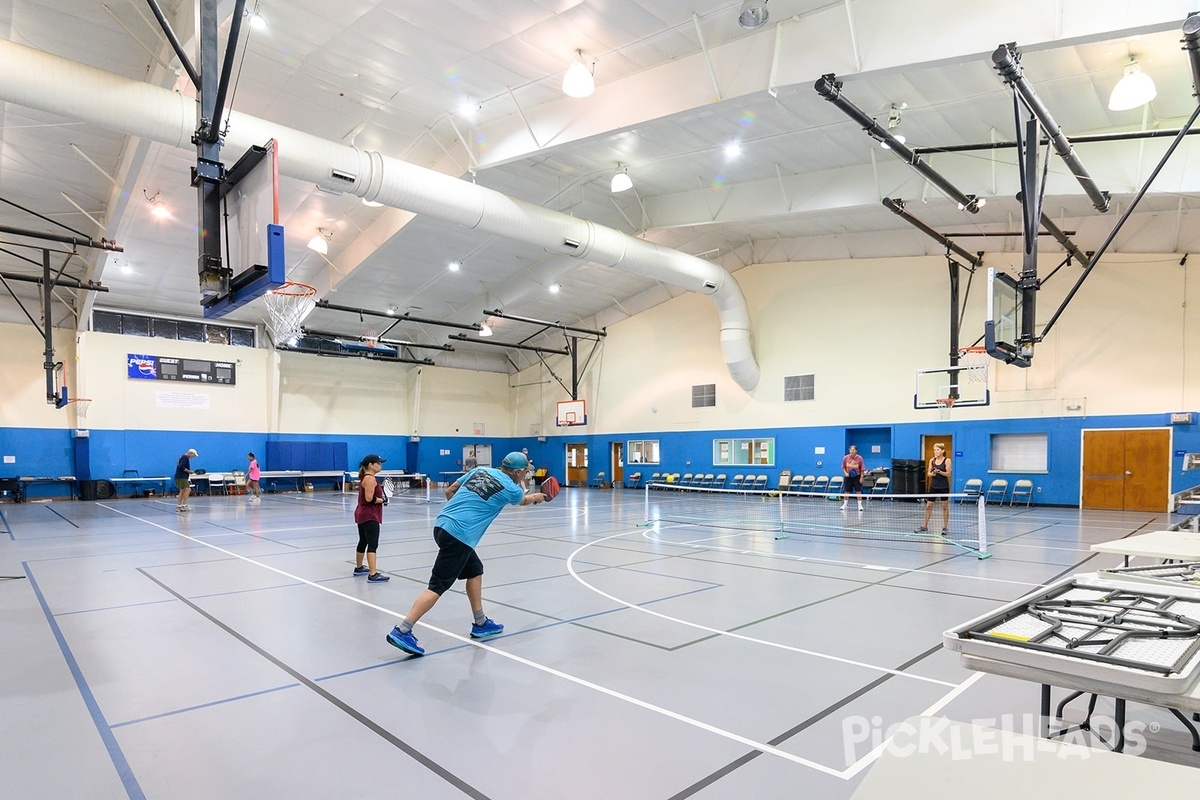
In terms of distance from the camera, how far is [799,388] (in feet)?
77.2

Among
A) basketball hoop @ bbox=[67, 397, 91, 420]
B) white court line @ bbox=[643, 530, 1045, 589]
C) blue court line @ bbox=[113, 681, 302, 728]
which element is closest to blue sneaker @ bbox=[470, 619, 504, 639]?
blue court line @ bbox=[113, 681, 302, 728]

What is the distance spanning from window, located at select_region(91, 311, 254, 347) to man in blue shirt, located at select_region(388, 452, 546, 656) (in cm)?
2443

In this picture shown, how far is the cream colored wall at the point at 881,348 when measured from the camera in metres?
16.9

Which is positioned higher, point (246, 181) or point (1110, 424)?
point (246, 181)

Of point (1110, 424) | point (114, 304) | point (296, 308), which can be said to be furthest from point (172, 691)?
point (114, 304)

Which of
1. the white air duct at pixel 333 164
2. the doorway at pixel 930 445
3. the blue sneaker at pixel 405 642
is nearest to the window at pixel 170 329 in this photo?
the white air duct at pixel 333 164

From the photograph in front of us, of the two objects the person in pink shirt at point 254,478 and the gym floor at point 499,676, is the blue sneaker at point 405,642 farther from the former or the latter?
the person in pink shirt at point 254,478

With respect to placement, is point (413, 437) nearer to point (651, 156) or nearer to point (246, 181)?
point (651, 156)

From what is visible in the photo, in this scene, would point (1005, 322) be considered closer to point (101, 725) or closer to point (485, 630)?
point (485, 630)

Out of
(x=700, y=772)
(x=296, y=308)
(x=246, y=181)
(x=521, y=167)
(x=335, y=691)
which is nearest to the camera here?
(x=700, y=772)

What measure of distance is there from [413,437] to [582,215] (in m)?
15.8

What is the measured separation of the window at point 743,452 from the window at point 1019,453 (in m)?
7.31

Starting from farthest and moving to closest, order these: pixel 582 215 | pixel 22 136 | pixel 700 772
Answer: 1. pixel 582 215
2. pixel 22 136
3. pixel 700 772

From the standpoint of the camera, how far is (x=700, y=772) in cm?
331
